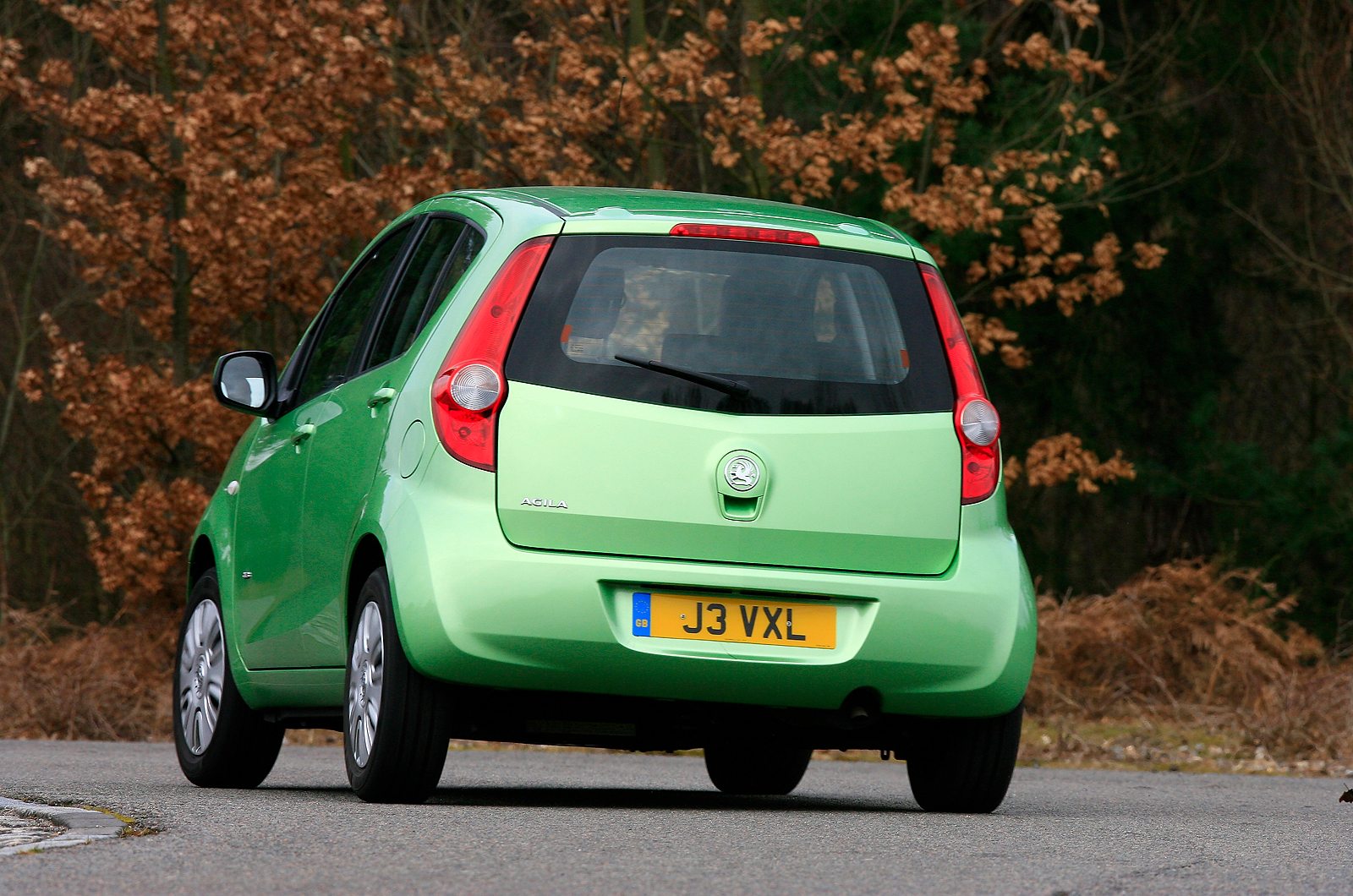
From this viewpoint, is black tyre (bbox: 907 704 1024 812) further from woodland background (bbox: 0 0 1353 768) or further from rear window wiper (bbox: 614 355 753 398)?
woodland background (bbox: 0 0 1353 768)

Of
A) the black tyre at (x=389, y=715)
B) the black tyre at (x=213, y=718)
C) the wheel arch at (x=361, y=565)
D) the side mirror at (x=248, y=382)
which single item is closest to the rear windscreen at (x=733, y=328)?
the wheel arch at (x=361, y=565)

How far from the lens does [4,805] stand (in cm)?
620

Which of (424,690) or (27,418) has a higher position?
(424,690)

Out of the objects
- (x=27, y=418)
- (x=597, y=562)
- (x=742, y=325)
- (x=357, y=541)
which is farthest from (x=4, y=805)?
(x=27, y=418)

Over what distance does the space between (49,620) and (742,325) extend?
9956 millimetres

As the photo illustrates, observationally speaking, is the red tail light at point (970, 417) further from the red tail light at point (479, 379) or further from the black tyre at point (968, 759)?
the red tail light at point (479, 379)

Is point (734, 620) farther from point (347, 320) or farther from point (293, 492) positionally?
point (347, 320)

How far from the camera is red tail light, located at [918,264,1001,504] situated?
6.41m

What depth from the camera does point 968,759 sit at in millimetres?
6707

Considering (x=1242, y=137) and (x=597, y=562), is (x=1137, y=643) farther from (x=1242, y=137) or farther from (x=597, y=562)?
(x=597, y=562)

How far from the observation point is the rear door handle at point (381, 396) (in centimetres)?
638

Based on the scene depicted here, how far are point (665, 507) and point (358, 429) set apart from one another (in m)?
1.12

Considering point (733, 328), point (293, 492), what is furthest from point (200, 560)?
point (733, 328)

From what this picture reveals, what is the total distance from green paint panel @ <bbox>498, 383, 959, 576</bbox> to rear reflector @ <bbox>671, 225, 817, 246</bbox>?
61cm
